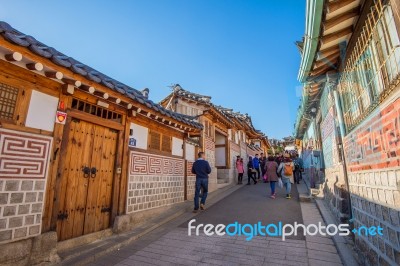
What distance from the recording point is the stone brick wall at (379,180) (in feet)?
8.26

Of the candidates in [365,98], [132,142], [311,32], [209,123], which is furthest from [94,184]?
[209,123]

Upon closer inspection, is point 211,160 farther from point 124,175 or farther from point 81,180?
point 81,180

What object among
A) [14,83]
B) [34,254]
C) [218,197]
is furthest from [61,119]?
[218,197]

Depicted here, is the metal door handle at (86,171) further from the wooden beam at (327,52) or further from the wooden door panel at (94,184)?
the wooden beam at (327,52)

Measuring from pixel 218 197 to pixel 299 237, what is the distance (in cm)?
566

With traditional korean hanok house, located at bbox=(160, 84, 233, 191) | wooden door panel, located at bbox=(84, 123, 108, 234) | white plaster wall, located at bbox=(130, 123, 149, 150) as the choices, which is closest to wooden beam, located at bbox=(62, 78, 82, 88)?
wooden door panel, located at bbox=(84, 123, 108, 234)

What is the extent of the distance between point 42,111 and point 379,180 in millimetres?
5639

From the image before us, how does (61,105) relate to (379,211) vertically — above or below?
above

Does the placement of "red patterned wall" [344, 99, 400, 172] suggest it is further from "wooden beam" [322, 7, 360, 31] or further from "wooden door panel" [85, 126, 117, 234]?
"wooden door panel" [85, 126, 117, 234]

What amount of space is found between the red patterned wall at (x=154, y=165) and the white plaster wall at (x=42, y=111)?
8.06 ft

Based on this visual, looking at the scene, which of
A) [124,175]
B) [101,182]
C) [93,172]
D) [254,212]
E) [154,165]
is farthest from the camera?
[254,212]

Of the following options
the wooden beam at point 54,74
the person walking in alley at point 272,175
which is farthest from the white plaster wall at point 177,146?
the wooden beam at point 54,74

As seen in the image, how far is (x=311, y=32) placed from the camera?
3533 mm

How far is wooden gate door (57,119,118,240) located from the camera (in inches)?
184
